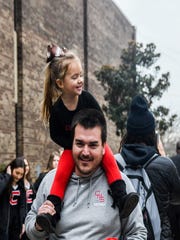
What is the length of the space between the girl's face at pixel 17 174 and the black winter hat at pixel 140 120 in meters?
4.25

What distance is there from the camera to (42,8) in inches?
717

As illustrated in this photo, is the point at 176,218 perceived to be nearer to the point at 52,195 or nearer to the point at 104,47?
the point at 52,195

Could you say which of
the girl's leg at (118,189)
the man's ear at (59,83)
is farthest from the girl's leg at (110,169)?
the man's ear at (59,83)

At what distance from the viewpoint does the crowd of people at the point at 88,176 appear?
112 inches

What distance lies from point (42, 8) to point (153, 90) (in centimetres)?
741

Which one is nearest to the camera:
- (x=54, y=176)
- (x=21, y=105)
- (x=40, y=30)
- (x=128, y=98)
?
(x=54, y=176)

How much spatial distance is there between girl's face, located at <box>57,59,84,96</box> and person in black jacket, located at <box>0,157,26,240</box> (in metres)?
3.77

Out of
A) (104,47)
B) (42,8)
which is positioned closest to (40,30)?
(42,8)

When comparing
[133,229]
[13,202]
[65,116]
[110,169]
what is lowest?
[13,202]

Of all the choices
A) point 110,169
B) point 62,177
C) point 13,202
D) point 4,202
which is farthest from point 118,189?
point 13,202

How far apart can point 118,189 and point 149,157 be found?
26.2 inches

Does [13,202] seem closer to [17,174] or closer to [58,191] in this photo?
[17,174]

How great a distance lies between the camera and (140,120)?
11.8 feet

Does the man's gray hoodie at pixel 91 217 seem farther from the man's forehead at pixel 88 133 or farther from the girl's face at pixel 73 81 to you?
the girl's face at pixel 73 81
